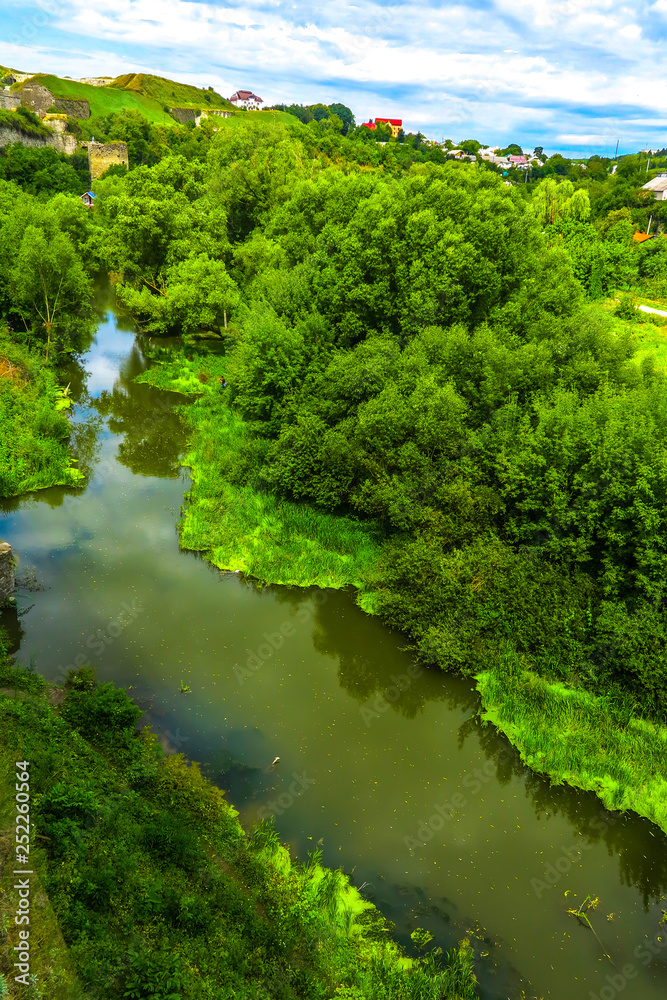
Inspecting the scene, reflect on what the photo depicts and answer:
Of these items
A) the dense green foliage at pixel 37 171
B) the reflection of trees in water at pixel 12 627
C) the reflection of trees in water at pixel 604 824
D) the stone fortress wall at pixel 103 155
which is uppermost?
the stone fortress wall at pixel 103 155

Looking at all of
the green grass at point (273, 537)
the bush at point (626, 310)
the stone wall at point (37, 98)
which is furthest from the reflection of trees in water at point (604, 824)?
the stone wall at point (37, 98)

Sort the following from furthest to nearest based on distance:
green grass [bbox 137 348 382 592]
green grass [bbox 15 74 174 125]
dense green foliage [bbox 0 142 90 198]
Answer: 1. green grass [bbox 15 74 174 125]
2. dense green foliage [bbox 0 142 90 198]
3. green grass [bbox 137 348 382 592]

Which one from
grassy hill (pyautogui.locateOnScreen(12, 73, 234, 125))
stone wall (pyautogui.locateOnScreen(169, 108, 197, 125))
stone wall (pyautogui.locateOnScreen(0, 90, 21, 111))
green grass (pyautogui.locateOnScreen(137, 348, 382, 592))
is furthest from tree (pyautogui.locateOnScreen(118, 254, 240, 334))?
stone wall (pyautogui.locateOnScreen(169, 108, 197, 125))

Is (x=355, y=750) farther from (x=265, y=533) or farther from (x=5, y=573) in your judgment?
(x=5, y=573)

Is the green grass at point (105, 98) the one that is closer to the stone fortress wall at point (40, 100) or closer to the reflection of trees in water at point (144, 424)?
the stone fortress wall at point (40, 100)

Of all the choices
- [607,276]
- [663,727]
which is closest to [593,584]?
[663,727]

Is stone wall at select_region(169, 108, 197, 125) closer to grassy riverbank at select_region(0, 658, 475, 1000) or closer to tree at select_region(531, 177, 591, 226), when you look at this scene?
tree at select_region(531, 177, 591, 226)

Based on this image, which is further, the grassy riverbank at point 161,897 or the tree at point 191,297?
the tree at point 191,297
